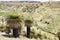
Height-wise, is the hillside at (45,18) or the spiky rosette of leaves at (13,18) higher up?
the spiky rosette of leaves at (13,18)

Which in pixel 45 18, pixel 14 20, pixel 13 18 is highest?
pixel 13 18

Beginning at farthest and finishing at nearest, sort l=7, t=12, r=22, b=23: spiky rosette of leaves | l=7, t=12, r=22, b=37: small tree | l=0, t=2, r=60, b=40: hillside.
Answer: l=0, t=2, r=60, b=40: hillside < l=7, t=12, r=22, b=23: spiky rosette of leaves < l=7, t=12, r=22, b=37: small tree

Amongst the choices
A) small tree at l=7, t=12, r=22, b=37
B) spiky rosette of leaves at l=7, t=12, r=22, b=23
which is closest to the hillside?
small tree at l=7, t=12, r=22, b=37

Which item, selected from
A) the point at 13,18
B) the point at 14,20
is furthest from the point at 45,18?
the point at 14,20

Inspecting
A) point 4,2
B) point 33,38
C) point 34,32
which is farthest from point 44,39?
point 4,2

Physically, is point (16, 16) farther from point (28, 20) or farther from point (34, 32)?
point (34, 32)

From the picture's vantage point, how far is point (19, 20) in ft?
73.7

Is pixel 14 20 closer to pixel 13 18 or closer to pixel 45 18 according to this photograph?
pixel 13 18

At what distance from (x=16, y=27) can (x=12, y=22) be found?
0.60m

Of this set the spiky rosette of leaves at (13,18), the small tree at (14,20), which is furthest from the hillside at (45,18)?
the spiky rosette of leaves at (13,18)

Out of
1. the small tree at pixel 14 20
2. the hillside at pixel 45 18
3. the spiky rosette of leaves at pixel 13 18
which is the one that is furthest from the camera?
the hillside at pixel 45 18

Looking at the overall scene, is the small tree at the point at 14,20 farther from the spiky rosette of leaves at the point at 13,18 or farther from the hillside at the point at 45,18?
the hillside at the point at 45,18

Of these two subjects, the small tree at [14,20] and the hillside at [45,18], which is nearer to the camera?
the small tree at [14,20]

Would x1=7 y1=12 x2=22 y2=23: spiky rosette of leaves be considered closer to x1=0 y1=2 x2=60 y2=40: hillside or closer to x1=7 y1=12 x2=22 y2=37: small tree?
x1=7 y1=12 x2=22 y2=37: small tree
